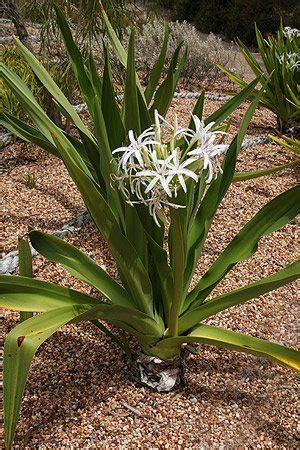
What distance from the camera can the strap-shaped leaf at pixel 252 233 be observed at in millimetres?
1419

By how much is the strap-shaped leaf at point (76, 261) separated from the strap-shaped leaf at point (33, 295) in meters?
0.06

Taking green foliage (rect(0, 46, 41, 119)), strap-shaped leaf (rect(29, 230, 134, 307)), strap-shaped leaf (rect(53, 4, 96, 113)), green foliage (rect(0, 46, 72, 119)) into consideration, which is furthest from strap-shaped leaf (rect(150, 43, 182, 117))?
green foliage (rect(0, 46, 41, 119))

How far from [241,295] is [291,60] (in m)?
3.06

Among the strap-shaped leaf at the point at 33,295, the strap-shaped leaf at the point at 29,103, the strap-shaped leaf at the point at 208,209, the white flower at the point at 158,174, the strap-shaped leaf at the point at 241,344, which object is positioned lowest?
the strap-shaped leaf at the point at 241,344

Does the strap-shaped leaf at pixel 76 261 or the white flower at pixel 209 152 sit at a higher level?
the white flower at pixel 209 152

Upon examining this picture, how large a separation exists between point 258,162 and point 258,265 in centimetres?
133

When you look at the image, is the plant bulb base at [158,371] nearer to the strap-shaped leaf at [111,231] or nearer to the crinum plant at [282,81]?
the strap-shaped leaf at [111,231]

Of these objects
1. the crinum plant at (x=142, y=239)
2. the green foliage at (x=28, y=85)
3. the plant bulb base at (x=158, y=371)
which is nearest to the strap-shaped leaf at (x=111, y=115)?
the crinum plant at (x=142, y=239)

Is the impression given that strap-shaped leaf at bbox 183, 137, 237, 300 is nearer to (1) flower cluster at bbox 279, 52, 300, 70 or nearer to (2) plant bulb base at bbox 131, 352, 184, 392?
(2) plant bulb base at bbox 131, 352, 184, 392

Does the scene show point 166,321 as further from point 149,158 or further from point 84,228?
point 84,228

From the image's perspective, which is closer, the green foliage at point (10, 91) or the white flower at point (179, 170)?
the white flower at point (179, 170)

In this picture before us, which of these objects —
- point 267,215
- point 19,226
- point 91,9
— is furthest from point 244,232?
point 91,9

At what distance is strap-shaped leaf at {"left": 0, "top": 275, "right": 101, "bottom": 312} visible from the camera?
1181 millimetres

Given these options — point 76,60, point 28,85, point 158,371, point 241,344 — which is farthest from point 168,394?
point 28,85
